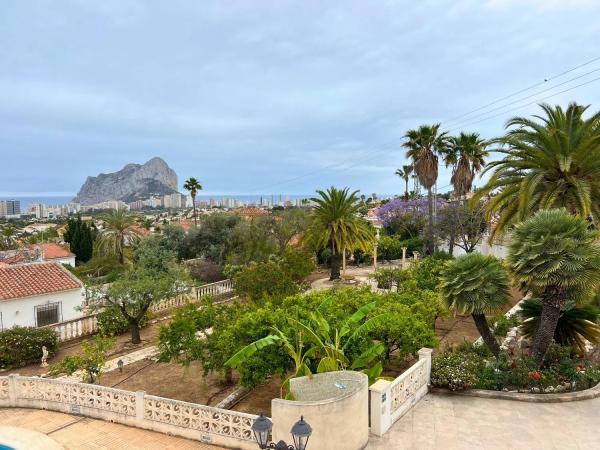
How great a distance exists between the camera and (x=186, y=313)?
1393 cm

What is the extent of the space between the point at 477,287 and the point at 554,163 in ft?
21.7

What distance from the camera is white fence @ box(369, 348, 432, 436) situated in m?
8.52

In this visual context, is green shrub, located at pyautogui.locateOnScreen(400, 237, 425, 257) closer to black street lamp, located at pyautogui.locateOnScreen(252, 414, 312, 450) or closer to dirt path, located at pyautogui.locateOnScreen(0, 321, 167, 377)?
dirt path, located at pyautogui.locateOnScreen(0, 321, 167, 377)

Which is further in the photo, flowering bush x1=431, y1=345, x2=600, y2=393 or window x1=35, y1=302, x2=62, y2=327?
window x1=35, y1=302, x2=62, y2=327

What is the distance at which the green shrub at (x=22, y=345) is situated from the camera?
659 inches

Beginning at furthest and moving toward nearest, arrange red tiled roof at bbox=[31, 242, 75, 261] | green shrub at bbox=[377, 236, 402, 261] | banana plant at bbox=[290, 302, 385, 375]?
red tiled roof at bbox=[31, 242, 75, 261], green shrub at bbox=[377, 236, 402, 261], banana plant at bbox=[290, 302, 385, 375]

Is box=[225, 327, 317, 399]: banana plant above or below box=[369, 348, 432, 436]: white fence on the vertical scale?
above

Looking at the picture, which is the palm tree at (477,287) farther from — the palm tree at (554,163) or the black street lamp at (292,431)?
the black street lamp at (292,431)

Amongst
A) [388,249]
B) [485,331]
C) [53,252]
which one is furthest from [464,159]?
[53,252]

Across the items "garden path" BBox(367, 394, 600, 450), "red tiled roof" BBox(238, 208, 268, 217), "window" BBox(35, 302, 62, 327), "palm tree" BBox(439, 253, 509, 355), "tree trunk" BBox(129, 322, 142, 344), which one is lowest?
"tree trunk" BBox(129, 322, 142, 344)

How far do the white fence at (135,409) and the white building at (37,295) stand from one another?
8891mm

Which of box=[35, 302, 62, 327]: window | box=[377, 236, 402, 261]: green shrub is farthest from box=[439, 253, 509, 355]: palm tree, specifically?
box=[377, 236, 402, 261]: green shrub

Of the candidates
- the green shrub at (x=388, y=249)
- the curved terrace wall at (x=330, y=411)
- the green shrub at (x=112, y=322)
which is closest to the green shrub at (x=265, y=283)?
the green shrub at (x=112, y=322)

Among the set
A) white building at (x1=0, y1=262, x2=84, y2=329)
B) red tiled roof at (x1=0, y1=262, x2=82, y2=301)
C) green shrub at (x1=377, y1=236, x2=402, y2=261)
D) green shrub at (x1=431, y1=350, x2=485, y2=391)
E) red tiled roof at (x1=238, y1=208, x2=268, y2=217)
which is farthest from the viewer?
green shrub at (x1=377, y1=236, x2=402, y2=261)
